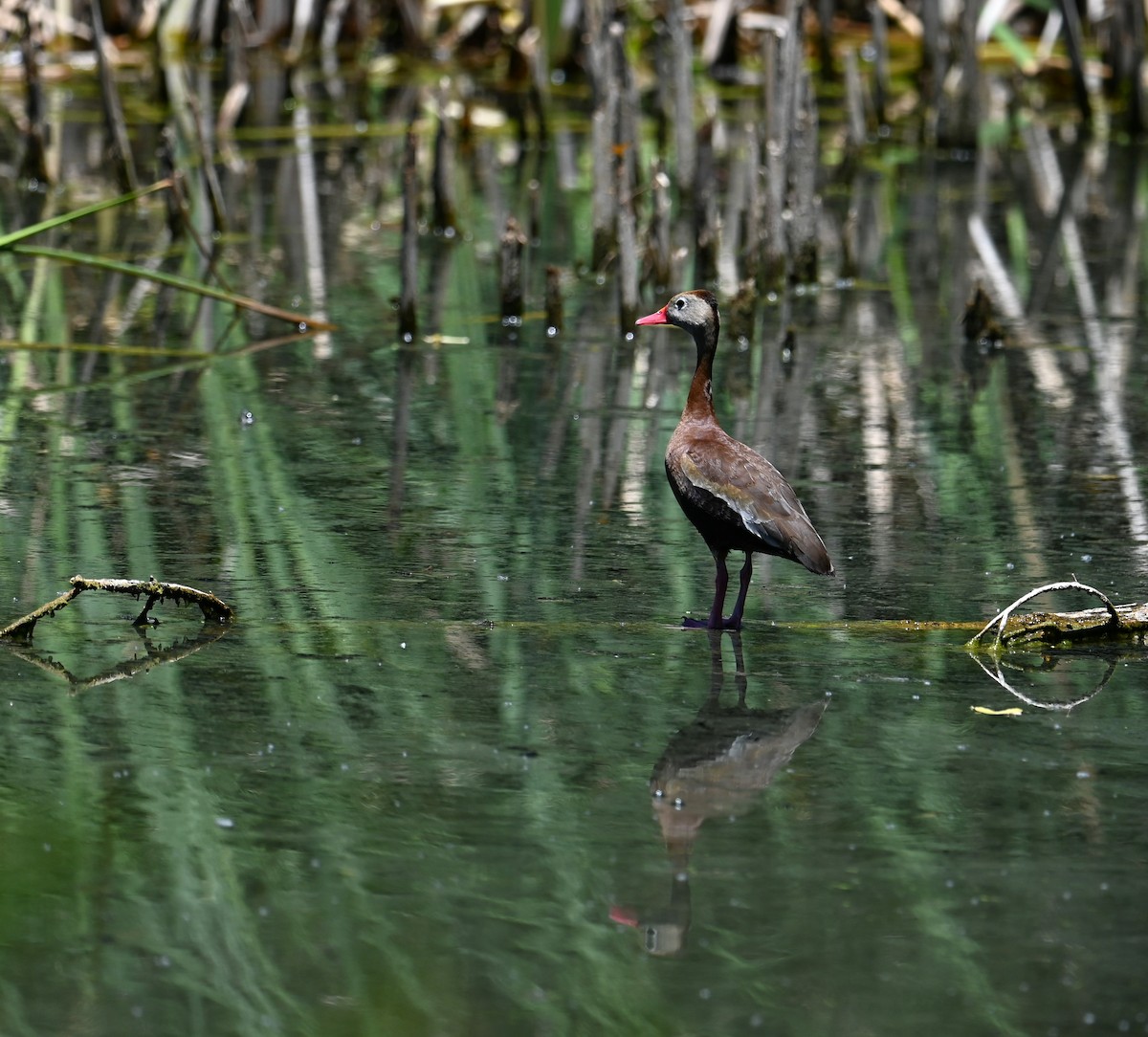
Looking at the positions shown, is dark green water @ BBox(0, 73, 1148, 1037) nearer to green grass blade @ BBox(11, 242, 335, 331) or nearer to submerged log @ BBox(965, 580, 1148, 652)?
submerged log @ BBox(965, 580, 1148, 652)

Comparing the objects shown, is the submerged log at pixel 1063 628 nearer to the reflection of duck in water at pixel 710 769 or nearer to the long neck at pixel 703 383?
the reflection of duck in water at pixel 710 769

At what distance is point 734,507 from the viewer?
567cm

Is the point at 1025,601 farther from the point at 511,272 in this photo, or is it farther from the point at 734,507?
the point at 511,272

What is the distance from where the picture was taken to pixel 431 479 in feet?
23.9

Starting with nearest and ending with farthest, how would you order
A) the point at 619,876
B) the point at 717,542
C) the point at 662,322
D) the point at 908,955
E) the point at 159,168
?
the point at 908,955 < the point at 619,876 < the point at 717,542 < the point at 662,322 < the point at 159,168

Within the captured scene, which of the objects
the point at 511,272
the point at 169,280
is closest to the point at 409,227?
the point at 511,272

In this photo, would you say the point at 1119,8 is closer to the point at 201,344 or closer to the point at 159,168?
the point at 159,168

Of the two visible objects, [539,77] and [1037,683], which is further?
[539,77]

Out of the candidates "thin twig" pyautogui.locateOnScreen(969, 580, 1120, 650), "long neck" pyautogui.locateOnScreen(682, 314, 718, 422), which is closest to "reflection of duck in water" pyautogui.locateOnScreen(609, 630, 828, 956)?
"thin twig" pyautogui.locateOnScreen(969, 580, 1120, 650)

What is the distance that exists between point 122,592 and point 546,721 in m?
1.30

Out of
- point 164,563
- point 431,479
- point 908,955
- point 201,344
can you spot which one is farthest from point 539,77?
point 908,955

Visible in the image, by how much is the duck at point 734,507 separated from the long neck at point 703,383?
5cm

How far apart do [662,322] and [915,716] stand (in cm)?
186

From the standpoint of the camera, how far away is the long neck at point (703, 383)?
6105 mm
